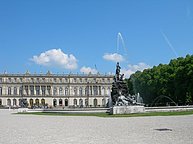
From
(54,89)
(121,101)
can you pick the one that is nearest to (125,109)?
(121,101)

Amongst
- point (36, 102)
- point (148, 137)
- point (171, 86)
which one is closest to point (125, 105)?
point (148, 137)

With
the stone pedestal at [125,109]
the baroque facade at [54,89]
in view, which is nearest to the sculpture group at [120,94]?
the stone pedestal at [125,109]

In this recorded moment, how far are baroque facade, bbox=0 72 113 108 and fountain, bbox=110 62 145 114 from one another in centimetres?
9013

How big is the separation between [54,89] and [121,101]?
101137mm

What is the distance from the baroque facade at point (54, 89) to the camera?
127 m

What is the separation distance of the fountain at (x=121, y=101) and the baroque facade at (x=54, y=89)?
90.1m

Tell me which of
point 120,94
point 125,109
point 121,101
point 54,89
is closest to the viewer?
point 125,109

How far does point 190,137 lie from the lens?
12.2m

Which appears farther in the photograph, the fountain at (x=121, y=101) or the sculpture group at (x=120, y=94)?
the sculpture group at (x=120, y=94)

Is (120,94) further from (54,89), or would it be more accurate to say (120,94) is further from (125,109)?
(54,89)

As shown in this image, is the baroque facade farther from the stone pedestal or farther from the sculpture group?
the stone pedestal

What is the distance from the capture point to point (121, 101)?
32156mm

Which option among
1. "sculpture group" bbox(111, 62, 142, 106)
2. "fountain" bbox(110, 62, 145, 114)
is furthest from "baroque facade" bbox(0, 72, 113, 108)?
"fountain" bbox(110, 62, 145, 114)

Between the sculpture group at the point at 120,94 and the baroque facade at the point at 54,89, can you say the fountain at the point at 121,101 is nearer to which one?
the sculpture group at the point at 120,94
